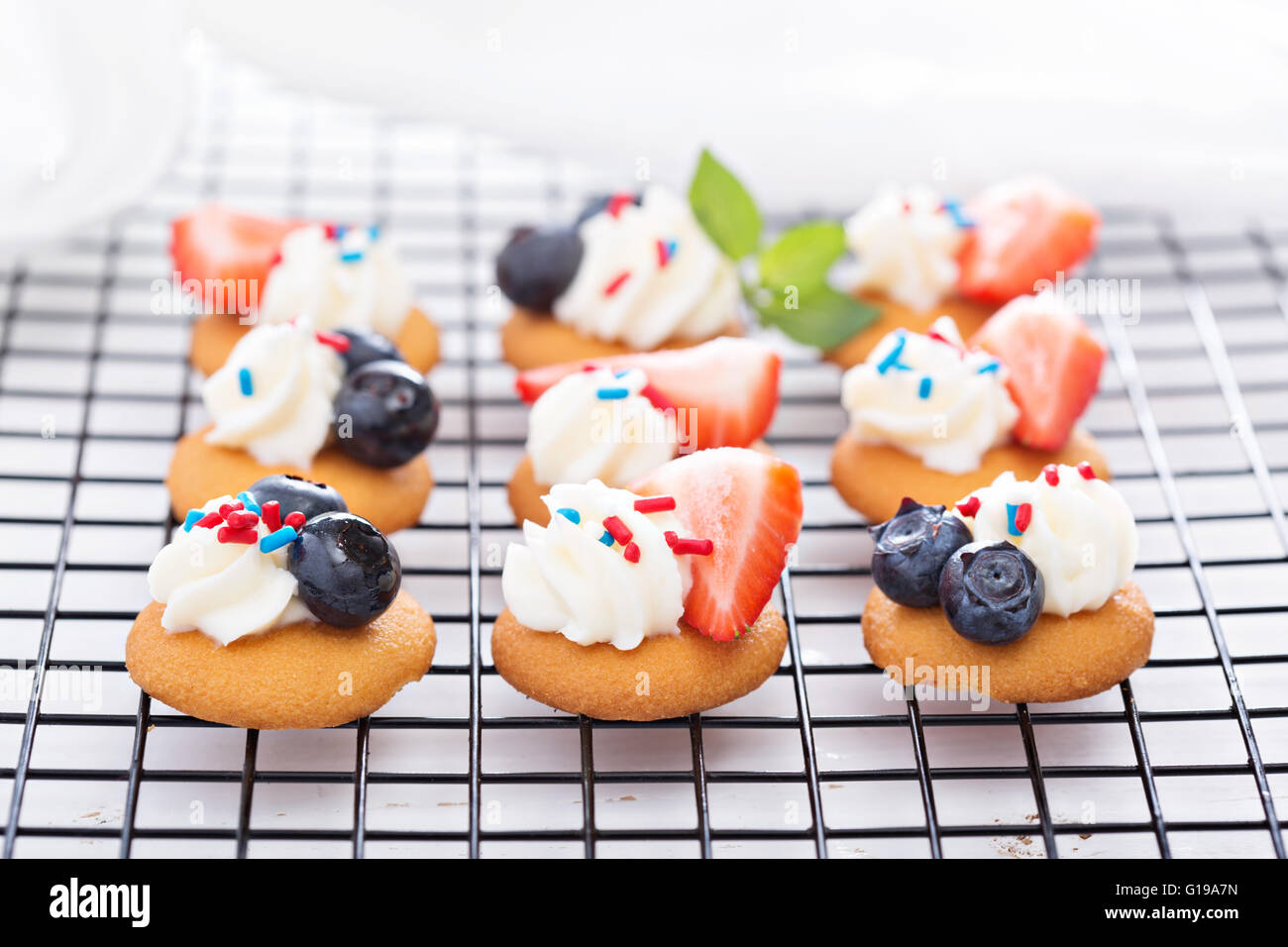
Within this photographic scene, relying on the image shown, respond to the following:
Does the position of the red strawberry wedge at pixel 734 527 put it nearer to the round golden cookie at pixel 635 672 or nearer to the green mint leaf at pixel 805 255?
the round golden cookie at pixel 635 672

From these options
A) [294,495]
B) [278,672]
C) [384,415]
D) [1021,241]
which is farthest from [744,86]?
[278,672]

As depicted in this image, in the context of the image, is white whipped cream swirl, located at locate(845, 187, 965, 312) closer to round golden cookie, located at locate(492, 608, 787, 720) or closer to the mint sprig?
the mint sprig

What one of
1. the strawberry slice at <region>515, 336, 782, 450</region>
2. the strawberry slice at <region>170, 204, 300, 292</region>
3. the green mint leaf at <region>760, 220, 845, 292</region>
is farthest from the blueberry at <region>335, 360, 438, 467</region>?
the green mint leaf at <region>760, 220, 845, 292</region>

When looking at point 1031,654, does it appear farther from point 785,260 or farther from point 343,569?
point 785,260
